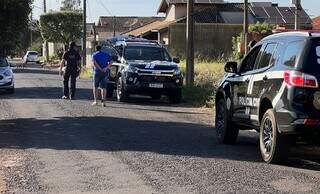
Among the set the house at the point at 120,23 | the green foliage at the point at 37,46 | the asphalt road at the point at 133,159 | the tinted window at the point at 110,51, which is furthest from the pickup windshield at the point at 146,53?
the green foliage at the point at 37,46

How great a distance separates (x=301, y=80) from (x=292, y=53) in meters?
0.64

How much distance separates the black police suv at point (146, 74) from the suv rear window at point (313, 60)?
442 inches

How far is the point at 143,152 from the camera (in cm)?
1038

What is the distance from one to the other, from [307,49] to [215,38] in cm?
3966

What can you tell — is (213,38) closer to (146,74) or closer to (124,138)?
(146,74)

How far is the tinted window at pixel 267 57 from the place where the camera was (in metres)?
9.92

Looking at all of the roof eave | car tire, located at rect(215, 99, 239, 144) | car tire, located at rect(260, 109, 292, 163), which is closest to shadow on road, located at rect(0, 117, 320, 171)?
car tire, located at rect(215, 99, 239, 144)

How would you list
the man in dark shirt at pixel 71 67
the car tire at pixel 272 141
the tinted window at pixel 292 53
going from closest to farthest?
the tinted window at pixel 292 53 → the car tire at pixel 272 141 → the man in dark shirt at pixel 71 67

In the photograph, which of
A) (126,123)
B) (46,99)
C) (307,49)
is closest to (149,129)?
(126,123)

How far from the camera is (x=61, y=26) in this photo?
229ft

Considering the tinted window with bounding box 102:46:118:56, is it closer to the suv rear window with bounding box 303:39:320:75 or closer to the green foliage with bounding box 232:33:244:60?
the green foliage with bounding box 232:33:244:60

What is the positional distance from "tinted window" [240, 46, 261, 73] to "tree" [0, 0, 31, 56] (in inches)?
233

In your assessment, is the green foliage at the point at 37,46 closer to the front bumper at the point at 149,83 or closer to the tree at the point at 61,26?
the tree at the point at 61,26

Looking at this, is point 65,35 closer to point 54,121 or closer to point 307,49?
point 54,121
